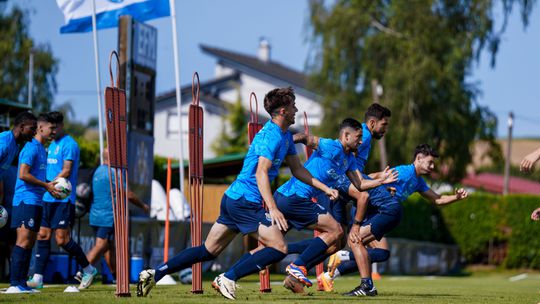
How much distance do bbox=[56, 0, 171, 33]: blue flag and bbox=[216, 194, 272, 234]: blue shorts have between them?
10254mm

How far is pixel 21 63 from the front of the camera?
45.5 metres

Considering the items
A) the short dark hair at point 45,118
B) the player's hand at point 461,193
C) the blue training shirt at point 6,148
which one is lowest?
the player's hand at point 461,193

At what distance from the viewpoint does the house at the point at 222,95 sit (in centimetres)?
6088

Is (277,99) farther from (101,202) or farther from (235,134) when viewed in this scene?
(235,134)

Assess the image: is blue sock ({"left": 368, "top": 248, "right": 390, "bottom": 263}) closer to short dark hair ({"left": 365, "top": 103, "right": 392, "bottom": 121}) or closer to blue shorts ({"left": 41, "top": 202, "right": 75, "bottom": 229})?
short dark hair ({"left": 365, "top": 103, "right": 392, "bottom": 121})

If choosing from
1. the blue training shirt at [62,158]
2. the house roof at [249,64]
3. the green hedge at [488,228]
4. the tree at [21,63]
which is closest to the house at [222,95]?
the house roof at [249,64]

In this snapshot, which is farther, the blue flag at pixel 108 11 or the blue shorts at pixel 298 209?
the blue flag at pixel 108 11

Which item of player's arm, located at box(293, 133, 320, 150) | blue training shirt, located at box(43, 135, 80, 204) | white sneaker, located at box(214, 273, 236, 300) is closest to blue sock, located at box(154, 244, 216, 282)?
white sneaker, located at box(214, 273, 236, 300)

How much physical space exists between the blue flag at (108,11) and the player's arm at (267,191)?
10508 mm

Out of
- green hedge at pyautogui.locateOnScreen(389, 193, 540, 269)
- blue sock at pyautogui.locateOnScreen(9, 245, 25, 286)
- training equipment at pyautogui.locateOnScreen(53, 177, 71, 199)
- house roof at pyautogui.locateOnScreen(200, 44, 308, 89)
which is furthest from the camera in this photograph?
house roof at pyautogui.locateOnScreen(200, 44, 308, 89)

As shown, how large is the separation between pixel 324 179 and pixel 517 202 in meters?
25.7

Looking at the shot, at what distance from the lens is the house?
60875mm

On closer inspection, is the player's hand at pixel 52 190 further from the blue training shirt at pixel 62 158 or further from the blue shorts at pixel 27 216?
the blue training shirt at pixel 62 158

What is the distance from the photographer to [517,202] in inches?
1433
